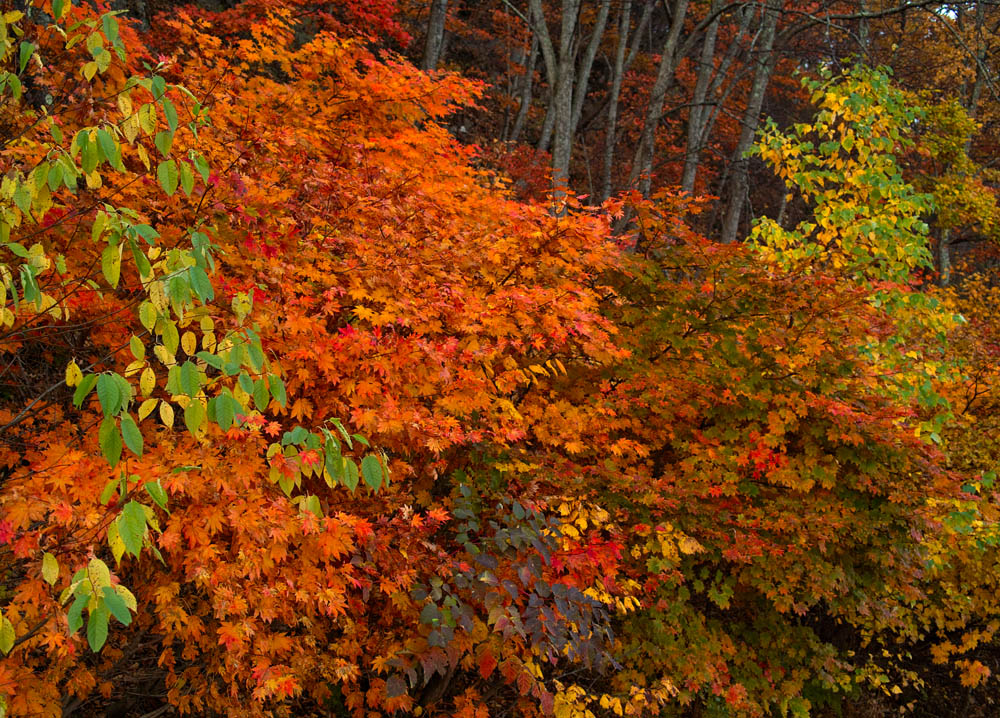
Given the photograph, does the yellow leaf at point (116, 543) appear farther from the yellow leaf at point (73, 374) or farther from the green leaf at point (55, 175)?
the green leaf at point (55, 175)

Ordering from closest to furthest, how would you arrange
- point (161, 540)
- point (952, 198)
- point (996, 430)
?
point (161, 540) → point (996, 430) → point (952, 198)

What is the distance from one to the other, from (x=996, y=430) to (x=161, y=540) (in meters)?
8.45

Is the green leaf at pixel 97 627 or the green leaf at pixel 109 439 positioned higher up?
the green leaf at pixel 109 439

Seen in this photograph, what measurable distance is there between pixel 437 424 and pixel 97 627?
9.05ft

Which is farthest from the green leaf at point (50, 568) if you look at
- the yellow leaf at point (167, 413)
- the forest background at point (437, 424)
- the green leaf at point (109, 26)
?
the green leaf at point (109, 26)

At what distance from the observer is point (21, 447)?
164 inches

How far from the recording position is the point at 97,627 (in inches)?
57.5

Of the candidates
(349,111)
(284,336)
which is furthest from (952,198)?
(284,336)

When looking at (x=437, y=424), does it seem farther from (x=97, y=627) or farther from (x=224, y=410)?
(x=97, y=627)

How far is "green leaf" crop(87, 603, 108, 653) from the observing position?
1.45m

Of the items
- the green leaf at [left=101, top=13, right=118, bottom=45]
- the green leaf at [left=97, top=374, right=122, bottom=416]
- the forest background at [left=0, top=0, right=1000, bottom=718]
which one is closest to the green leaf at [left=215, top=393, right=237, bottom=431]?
the forest background at [left=0, top=0, right=1000, bottom=718]

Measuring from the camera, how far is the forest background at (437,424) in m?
3.08

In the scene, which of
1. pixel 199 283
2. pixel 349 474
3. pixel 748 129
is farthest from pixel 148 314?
pixel 748 129

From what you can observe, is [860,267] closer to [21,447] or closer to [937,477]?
[937,477]
